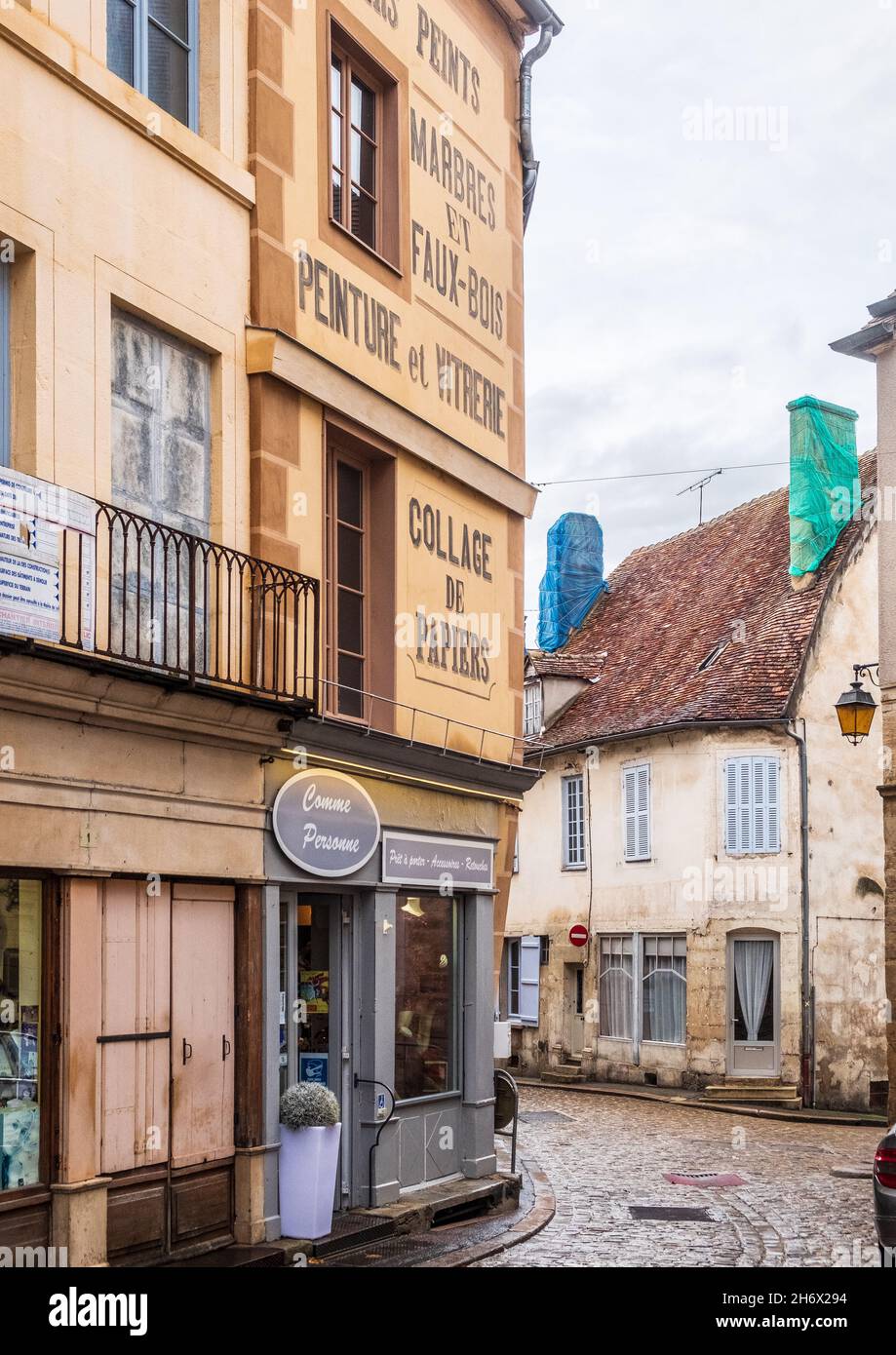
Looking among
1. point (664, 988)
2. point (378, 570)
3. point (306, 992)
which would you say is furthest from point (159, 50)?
point (664, 988)

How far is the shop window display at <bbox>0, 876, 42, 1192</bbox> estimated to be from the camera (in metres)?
8.76

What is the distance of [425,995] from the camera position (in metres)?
13.8

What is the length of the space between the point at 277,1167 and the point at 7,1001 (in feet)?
9.68

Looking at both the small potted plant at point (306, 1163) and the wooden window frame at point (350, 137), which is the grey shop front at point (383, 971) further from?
the wooden window frame at point (350, 137)

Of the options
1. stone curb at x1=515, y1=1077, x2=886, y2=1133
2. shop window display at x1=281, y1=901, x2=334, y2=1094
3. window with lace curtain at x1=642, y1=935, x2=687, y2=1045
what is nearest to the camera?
shop window display at x1=281, y1=901, x2=334, y2=1094

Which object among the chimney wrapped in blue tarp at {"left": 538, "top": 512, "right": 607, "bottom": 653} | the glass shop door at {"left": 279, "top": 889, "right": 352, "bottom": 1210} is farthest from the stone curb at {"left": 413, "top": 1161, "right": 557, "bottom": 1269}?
the chimney wrapped in blue tarp at {"left": 538, "top": 512, "right": 607, "bottom": 653}

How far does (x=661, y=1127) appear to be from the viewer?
21.5m

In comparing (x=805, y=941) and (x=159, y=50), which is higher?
(x=159, y=50)

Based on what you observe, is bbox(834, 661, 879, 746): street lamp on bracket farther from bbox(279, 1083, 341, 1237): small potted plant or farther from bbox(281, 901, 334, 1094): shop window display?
bbox(279, 1083, 341, 1237): small potted plant

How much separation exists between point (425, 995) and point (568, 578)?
2222 cm

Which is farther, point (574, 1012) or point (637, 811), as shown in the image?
point (574, 1012)

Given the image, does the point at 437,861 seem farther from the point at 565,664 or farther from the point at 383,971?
the point at 565,664

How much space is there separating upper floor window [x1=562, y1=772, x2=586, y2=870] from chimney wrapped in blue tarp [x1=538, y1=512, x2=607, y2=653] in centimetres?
480

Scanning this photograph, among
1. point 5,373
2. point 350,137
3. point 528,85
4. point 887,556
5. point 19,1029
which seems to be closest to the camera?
point 19,1029
